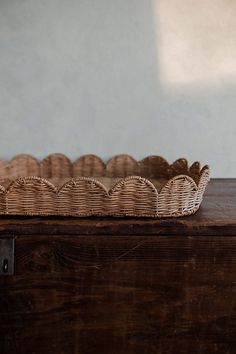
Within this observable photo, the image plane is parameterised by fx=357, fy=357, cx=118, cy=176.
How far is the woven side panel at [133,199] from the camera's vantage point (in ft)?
2.41

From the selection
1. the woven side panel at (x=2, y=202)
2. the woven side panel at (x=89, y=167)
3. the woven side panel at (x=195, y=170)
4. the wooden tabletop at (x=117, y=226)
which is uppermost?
the woven side panel at (x=89, y=167)

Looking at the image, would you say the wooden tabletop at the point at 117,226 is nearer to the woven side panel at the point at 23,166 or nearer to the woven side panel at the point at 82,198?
the woven side panel at the point at 82,198

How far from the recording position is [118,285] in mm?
735

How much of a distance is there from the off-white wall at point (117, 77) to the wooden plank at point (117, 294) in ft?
1.47

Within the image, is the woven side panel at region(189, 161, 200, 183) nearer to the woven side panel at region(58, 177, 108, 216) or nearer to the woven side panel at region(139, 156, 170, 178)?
the woven side panel at region(139, 156, 170, 178)

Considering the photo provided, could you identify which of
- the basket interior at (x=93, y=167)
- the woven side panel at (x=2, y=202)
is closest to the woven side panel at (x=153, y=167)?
the basket interior at (x=93, y=167)

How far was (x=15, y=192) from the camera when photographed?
739mm

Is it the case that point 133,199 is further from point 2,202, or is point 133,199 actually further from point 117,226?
point 2,202

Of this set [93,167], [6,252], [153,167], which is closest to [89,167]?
[93,167]

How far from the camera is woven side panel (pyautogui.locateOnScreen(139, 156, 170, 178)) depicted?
42.1 inches

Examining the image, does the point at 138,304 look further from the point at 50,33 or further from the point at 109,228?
the point at 50,33

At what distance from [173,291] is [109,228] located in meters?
0.19

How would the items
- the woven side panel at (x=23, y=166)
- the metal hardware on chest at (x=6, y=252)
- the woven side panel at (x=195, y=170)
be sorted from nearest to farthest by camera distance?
1. the metal hardware on chest at (x=6, y=252)
2. the woven side panel at (x=195, y=170)
3. the woven side panel at (x=23, y=166)

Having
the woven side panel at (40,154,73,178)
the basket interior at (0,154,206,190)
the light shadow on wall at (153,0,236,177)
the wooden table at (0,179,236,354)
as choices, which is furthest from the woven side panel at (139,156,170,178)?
the wooden table at (0,179,236,354)
